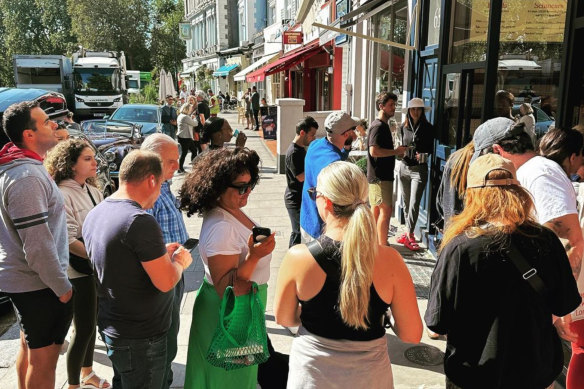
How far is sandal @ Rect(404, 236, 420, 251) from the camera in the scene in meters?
6.40

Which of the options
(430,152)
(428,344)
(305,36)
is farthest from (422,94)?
(305,36)

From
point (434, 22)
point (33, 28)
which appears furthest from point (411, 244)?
point (33, 28)

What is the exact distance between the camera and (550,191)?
273 cm

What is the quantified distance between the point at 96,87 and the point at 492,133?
26.7m

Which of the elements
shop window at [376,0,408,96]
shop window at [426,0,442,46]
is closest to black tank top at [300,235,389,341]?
shop window at [426,0,442,46]

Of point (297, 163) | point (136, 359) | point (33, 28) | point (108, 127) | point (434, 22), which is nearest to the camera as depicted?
point (136, 359)

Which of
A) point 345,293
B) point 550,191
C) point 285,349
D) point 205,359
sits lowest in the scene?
point 285,349

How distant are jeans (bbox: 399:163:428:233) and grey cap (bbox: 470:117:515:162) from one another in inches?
109

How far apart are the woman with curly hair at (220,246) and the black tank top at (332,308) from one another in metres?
0.47

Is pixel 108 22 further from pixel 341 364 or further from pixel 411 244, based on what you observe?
pixel 341 364

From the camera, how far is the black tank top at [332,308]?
6.45ft

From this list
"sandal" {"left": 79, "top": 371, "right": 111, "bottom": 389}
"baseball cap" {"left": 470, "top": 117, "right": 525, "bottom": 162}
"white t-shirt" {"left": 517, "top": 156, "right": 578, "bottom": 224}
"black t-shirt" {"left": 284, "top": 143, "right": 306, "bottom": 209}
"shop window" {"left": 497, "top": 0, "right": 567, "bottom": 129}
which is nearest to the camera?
"white t-shirt" {"left": 517, "top": 156, "right": 578, "bottom": 224}

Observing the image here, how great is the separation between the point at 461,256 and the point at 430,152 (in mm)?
4551

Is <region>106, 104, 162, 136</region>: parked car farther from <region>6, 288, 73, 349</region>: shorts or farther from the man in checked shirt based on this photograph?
<region>6, 288, 73, 349</region>: shorts
